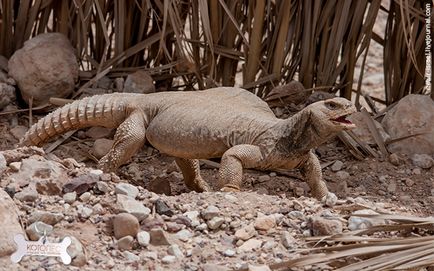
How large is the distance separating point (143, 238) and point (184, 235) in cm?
22

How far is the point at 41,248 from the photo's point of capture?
16.1 feet

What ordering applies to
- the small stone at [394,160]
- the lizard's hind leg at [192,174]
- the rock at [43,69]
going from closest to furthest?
1. the lizard's hind leg at [192,174]
2. the small stone at [394,160]
3. the rock at [43,69]

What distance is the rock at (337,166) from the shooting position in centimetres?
746

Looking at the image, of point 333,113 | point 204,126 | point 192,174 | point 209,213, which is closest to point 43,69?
point 192,174

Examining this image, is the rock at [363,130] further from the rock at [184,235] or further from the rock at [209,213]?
the rock at [184,235]

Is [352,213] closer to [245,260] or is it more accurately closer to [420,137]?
[245,260]

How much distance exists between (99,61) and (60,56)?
0.50m

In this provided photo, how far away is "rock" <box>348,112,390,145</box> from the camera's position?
7.66 m

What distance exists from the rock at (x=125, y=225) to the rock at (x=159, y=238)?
8 centimetres

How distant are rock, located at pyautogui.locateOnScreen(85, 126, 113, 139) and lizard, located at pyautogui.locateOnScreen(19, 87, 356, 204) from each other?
0.77 metres

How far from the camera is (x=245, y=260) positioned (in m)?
4.95

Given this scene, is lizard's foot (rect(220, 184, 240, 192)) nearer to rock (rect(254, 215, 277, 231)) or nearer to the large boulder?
rock (rect(254, 215, 277, 231))

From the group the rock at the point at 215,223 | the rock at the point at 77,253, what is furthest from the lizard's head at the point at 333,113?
the rock at the point at 77,253

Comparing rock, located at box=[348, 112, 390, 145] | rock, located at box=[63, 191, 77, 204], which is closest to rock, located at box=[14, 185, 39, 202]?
rock, located at box=[63, 191, 77, 204]
